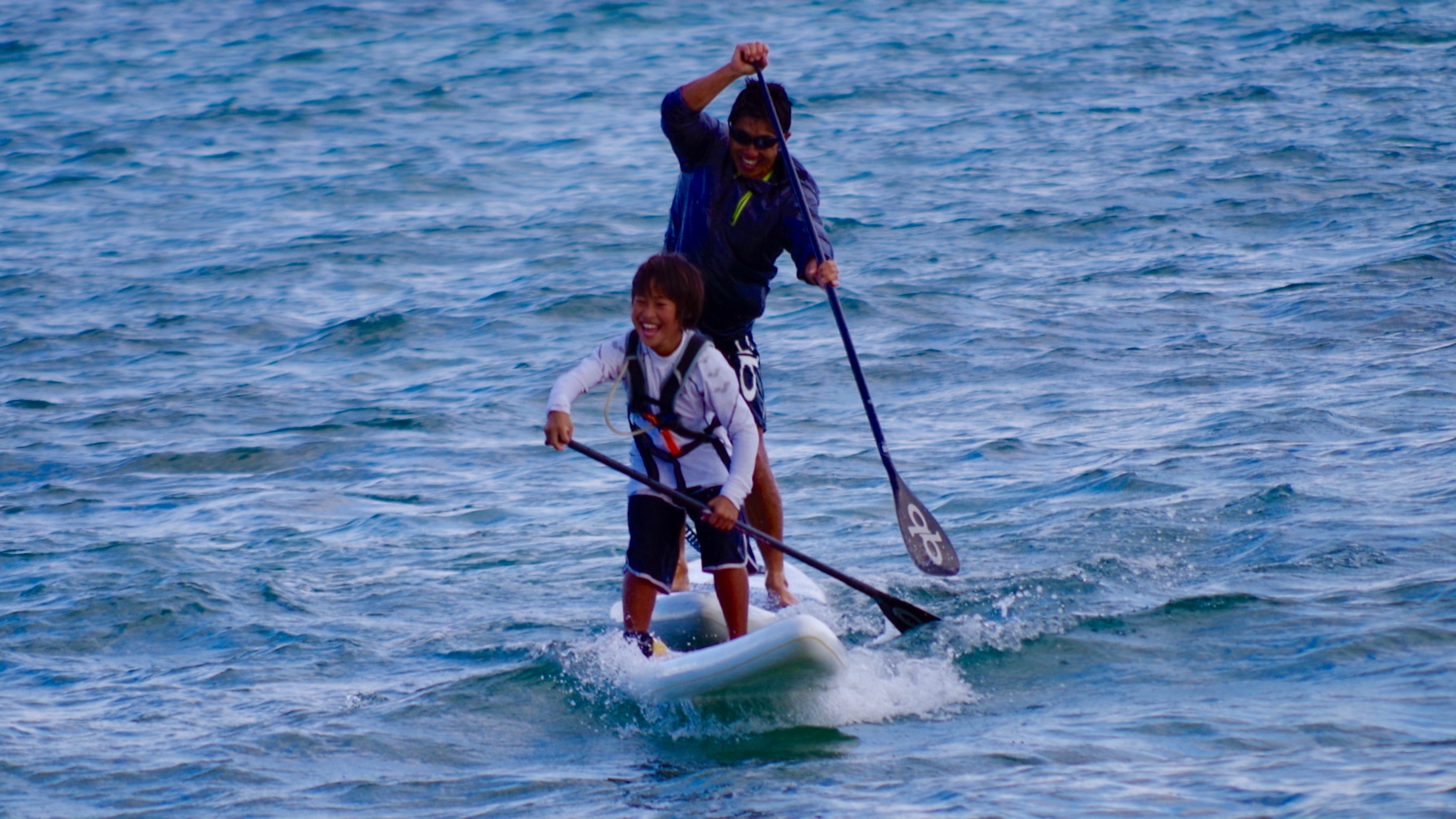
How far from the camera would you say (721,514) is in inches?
204

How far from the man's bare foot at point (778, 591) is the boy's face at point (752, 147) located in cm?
166

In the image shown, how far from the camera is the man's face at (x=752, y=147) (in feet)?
18.4

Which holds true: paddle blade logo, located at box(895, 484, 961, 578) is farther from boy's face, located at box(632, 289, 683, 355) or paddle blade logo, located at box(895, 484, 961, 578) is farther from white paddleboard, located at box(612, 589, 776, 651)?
boy's face, located at box(632, 289, 683, 355)

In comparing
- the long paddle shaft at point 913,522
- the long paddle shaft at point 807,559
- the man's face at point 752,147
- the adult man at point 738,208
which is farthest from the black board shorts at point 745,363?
the man's face at point 752,147

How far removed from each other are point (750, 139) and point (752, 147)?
3 centimetres

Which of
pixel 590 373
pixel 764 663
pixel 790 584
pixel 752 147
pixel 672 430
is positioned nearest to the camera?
pixel 764 663

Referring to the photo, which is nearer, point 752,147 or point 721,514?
point 721,514

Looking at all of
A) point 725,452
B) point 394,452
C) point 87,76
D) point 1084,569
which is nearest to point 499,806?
point 725,452

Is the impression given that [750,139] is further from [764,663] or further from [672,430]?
[764,663]

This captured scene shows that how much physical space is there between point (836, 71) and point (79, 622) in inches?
693

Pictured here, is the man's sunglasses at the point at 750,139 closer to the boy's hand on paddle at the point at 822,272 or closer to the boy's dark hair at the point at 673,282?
the boy's hand on paddle at the point at 822,272

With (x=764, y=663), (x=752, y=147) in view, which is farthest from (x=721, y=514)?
(x=752, y=147)

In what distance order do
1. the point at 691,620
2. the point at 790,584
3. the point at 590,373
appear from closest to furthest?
the point at 590,373 < the point at 691,620 < the point at 790,584

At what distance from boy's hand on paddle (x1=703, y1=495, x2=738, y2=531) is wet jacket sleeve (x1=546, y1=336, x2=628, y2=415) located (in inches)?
20.8
